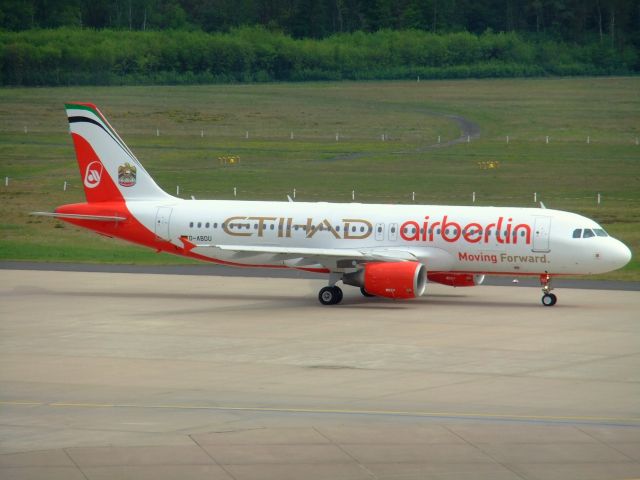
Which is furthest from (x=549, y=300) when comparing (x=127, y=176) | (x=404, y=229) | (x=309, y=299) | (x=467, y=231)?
(x=127, y=176)

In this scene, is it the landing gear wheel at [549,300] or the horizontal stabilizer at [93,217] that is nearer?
the landing gear wheel at [549,300]

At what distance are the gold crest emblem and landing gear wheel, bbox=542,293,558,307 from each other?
58.0 feet

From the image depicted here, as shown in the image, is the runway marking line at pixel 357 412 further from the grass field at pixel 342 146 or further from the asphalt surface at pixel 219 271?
the grass field at pixel 342 146

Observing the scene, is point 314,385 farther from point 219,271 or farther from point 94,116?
point 219,271

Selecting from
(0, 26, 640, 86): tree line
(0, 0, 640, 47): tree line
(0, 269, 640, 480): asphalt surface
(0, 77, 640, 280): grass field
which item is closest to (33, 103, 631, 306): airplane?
(0, 269, 640, 480): asphalt surface

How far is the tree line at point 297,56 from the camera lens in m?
120

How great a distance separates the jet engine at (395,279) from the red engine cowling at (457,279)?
2601 mm

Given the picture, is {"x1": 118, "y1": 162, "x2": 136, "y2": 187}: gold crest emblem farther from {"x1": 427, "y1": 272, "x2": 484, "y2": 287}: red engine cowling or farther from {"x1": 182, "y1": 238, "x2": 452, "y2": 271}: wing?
{"x1": 427, "y1": 272, "x2": 484, "y2": 287}: red engine cowling

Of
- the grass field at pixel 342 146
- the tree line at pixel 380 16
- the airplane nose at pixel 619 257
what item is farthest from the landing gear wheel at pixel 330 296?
the tree line at pixel 380 16

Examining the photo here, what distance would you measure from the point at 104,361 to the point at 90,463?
1189 cm

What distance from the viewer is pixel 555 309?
47625mm

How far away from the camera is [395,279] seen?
47.1 metres

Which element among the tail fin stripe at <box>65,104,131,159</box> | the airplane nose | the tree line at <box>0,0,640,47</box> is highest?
the tree line at <box>0,0,640,47</box>

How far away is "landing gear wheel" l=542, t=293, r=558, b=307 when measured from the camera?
4850cm
